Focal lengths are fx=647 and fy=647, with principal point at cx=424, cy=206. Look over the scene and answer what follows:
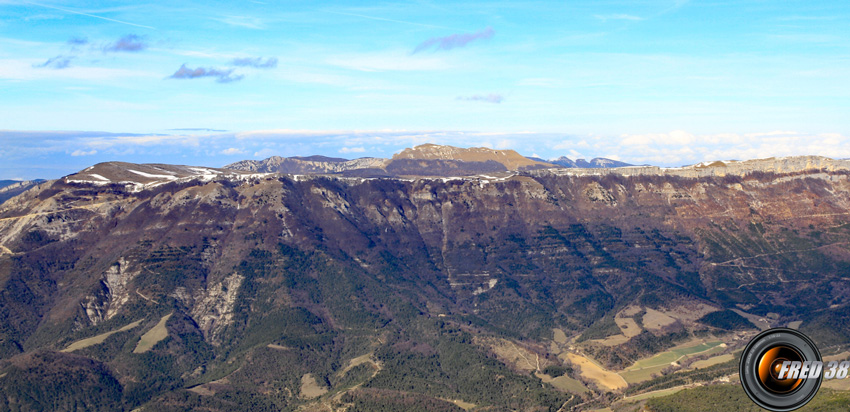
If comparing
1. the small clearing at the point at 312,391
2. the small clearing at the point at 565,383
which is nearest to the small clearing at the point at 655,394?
the small clearing at the point at 565,383

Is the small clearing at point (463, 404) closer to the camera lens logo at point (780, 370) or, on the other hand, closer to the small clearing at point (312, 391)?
the small clearing at point (312, 391)

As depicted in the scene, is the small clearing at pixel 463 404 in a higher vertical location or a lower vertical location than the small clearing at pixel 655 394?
lower

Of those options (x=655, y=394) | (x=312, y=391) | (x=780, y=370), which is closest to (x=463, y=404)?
(x=312, y=391)

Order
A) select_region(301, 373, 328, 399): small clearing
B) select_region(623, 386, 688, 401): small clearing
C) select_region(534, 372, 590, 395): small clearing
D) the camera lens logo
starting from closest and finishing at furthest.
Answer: the camera lens logo, select_region(623, 386, 688, 401): small clearing, select_region(534, 372, 590, 395): small clearing, select_region(301, 373, 328, 399): small clearing

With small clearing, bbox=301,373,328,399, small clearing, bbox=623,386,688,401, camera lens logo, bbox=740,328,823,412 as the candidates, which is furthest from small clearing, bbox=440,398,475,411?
camera lens logo, bbox=740,328,823,412

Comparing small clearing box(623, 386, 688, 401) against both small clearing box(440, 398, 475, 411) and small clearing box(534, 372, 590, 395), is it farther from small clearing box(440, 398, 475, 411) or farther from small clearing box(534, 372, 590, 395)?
small clearing box(440, 398, 475, 411)

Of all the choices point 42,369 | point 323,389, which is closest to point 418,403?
point 323,389

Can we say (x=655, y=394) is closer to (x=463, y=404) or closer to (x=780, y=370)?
(x=463, y=404)

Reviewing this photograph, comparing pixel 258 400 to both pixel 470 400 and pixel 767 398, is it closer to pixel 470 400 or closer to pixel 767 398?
pixel 470 400
